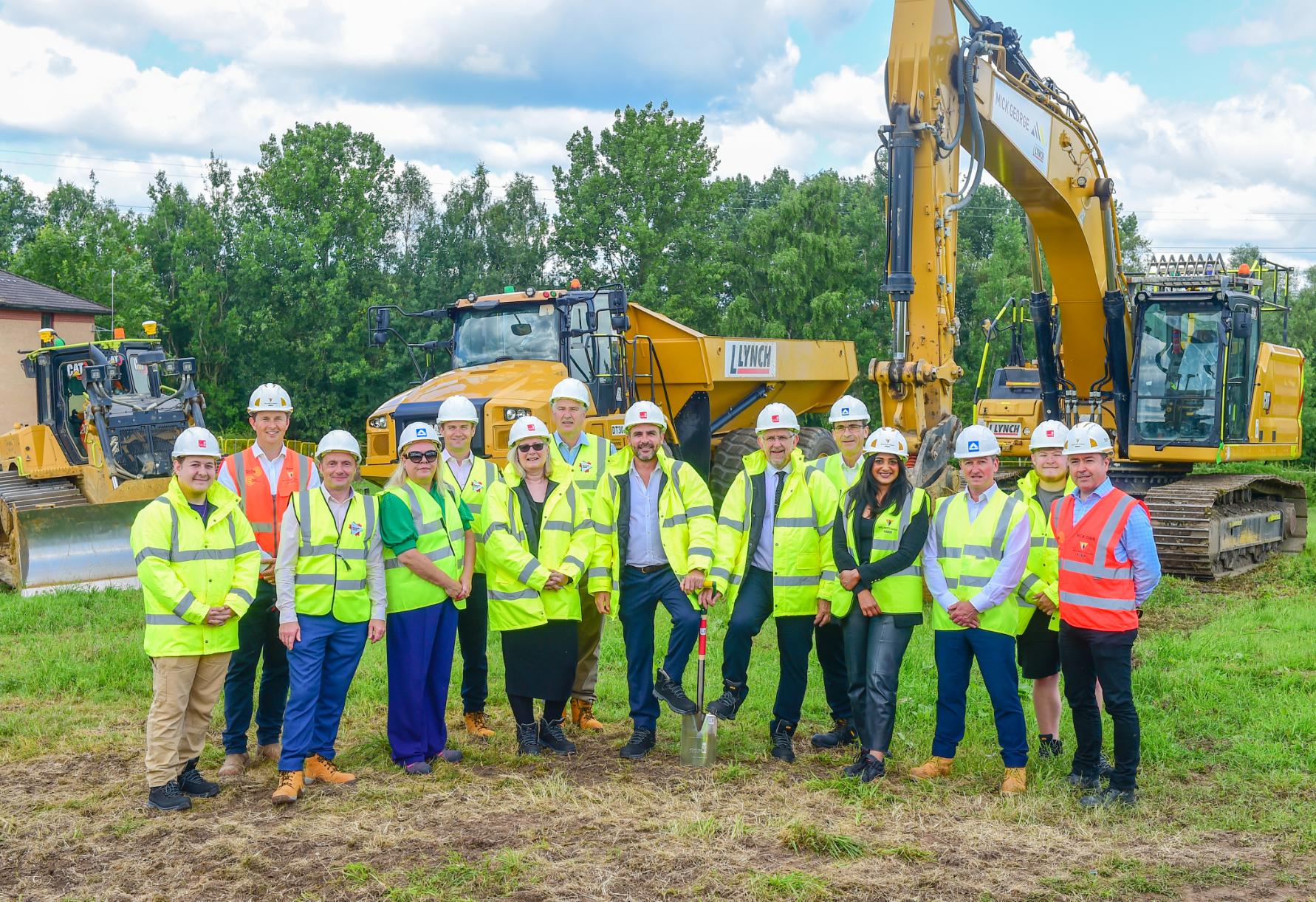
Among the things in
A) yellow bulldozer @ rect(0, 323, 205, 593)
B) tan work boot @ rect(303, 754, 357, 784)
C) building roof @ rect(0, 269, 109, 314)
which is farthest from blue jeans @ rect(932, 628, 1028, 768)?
building roof @ rect(0, 269, 109, 314)

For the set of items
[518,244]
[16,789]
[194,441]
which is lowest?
[16,789]

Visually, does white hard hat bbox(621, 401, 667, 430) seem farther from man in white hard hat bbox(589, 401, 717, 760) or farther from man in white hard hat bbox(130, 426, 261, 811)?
man in white hard hat bbox(130, 426, 261, 811)

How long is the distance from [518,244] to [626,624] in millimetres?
34443

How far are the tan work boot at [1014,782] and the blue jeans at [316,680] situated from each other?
3.33 m

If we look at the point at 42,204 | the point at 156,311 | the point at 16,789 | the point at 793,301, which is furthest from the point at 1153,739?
the point at 42,204

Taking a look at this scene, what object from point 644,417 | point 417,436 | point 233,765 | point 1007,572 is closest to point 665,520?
point 644,417

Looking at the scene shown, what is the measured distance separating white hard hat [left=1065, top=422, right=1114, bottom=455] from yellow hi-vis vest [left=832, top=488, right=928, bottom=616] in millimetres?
760

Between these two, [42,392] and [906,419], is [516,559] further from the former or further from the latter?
[42,392]

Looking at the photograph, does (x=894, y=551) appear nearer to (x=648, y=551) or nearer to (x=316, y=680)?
(x=648, y=551)

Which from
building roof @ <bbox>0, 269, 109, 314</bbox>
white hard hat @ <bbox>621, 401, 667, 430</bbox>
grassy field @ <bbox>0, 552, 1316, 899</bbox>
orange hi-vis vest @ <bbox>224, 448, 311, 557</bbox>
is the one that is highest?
building roof @ <bbox>0, 269, 109, 314</bbox>

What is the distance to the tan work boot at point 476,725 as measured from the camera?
7.20 metres

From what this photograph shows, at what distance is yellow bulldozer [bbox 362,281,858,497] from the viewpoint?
12523 mm

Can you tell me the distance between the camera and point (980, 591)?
6035mm

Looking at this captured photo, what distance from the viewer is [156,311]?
34.8 metres
